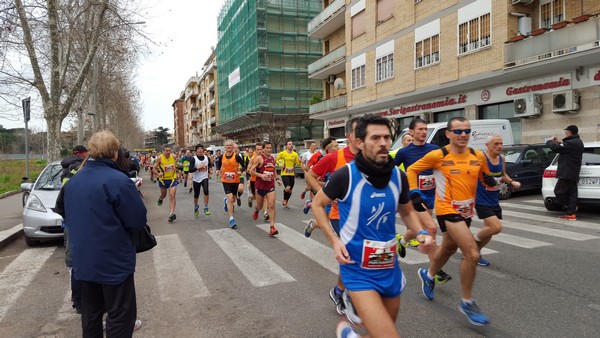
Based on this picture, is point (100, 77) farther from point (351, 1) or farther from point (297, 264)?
point (297, 264)

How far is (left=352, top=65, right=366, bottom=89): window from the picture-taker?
93.5 ft

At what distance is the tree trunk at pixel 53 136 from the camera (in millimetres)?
13195

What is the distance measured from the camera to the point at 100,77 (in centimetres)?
2972

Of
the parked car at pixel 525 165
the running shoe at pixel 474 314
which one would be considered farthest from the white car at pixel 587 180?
the running shoe at pixel 474 314

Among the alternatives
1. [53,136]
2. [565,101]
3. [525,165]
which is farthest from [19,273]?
[565,101]

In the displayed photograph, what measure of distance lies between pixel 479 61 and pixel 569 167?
11.7 metres

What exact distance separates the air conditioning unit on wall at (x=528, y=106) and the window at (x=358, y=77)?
12.4 metres

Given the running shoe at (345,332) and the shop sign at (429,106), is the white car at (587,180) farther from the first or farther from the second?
the shop sign at (429,106)

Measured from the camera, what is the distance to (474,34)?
19.1m

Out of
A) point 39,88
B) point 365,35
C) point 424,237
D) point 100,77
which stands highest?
point 365,35

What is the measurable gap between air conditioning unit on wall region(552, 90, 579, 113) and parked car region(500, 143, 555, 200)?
4350 millimetres

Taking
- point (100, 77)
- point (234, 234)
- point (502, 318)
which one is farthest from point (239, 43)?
point (502, 318)

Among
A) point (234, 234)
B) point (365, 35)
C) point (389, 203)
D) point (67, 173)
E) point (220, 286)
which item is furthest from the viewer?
point (365, 35)

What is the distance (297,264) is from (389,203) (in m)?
3.48
